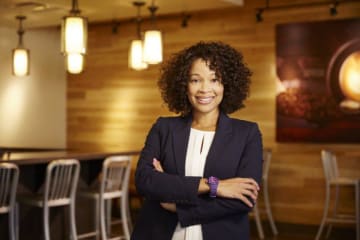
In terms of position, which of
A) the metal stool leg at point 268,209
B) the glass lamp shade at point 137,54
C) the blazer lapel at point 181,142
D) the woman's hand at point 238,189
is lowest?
the metal stool leg at point 268,209

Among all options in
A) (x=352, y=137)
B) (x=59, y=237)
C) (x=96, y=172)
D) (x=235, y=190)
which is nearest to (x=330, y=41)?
(x=352, y=137)

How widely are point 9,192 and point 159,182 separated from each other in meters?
3.16

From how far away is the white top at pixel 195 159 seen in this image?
1.65 meters

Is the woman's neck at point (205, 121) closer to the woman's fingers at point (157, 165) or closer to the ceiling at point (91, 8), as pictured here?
the woman's fingers at point (157, 165)

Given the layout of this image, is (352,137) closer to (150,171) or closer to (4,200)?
(4,200)

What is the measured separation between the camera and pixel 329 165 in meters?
5.81

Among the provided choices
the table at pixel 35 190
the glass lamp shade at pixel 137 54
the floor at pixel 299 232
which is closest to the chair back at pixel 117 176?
the table at pixel 35 190

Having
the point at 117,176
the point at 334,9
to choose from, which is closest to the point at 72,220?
the point at 117,176

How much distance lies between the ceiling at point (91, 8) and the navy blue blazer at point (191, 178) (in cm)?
420

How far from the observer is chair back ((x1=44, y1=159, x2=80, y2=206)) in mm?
4697

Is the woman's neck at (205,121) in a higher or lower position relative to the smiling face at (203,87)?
lower

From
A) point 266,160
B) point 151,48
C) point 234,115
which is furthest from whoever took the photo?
point 234,115

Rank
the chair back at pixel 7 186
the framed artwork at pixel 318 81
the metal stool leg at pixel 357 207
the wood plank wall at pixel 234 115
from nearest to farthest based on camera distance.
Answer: the chair back at pixel 7 186 → the metal stool leg at pixel 357 207 → the framed artwork at pixel 318 81 → the wood plank wall at pixel 234 115

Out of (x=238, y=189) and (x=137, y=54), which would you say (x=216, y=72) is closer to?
(x=238, y=189)
